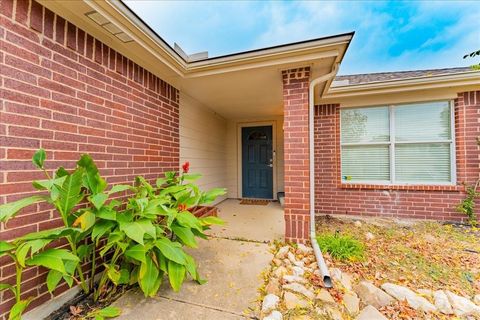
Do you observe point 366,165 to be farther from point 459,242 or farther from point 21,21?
point 21,21

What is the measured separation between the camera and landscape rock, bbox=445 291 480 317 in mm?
1551

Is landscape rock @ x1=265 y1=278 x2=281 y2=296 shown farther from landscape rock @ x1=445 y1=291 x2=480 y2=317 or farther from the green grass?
landscape rock @ x1=445 y1=291 x2=480 y2=317

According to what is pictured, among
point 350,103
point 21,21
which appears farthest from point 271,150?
point 21,21

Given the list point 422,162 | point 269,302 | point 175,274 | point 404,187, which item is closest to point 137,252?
point 175,274

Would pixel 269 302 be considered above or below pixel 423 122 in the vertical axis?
below

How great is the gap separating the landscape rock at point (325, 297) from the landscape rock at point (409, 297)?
56cm

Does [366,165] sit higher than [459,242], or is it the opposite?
[366,165]

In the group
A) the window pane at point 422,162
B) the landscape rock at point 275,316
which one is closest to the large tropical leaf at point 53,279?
the landscape rock at point 275,316

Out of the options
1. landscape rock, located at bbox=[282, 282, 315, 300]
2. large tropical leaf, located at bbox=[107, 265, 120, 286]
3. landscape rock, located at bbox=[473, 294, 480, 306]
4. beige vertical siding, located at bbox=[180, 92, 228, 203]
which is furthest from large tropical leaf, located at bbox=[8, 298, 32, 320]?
landscape rock, located at bbox=[473, 294, 480, 306]

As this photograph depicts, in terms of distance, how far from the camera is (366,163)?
4.02 meters

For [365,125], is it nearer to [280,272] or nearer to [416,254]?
[416,254]

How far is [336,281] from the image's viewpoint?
6.14 ft

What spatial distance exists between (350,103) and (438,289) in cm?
309

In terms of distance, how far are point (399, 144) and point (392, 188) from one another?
83 centimetres
